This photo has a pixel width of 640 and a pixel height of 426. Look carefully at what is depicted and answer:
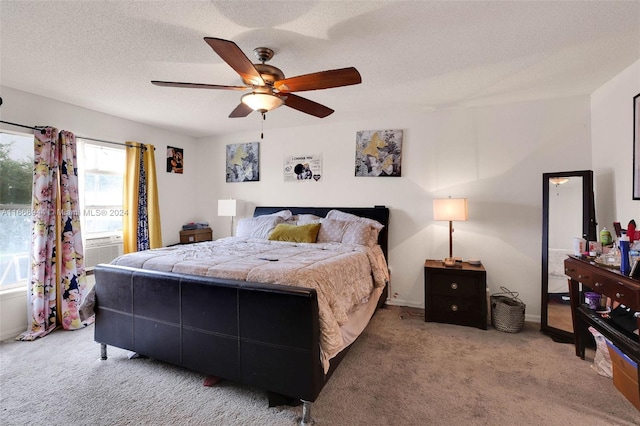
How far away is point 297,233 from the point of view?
347 cm

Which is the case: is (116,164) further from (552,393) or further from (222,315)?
(552,393)

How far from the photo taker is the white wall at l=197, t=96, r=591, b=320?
317cm

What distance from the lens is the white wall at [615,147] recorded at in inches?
91.7

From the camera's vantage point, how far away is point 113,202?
3.81 metres

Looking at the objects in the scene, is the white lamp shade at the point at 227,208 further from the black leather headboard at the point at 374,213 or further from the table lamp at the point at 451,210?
the table lamp at the point at 451,210

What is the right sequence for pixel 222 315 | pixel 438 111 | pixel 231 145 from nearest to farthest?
pixel 222 315 → pixel 438 111 → pixel 231 145

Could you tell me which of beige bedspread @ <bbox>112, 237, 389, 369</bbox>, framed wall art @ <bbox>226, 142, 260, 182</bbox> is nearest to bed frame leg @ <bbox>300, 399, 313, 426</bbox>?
beige bedspread @ <bbox>112, 237, 389, 369</bbox>

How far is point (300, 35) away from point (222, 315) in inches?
74.6

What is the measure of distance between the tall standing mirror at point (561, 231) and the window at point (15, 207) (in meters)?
5.13

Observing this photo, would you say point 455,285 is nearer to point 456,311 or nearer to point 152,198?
point 456,311

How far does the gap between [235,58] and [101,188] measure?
310 cm

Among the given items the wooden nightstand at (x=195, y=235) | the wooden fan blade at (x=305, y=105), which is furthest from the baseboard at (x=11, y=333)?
the wooden fan blade at (x=305, y=105)

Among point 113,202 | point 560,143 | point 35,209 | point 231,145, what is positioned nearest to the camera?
point 35,209

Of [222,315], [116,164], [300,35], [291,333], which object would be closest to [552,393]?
[291,333]
